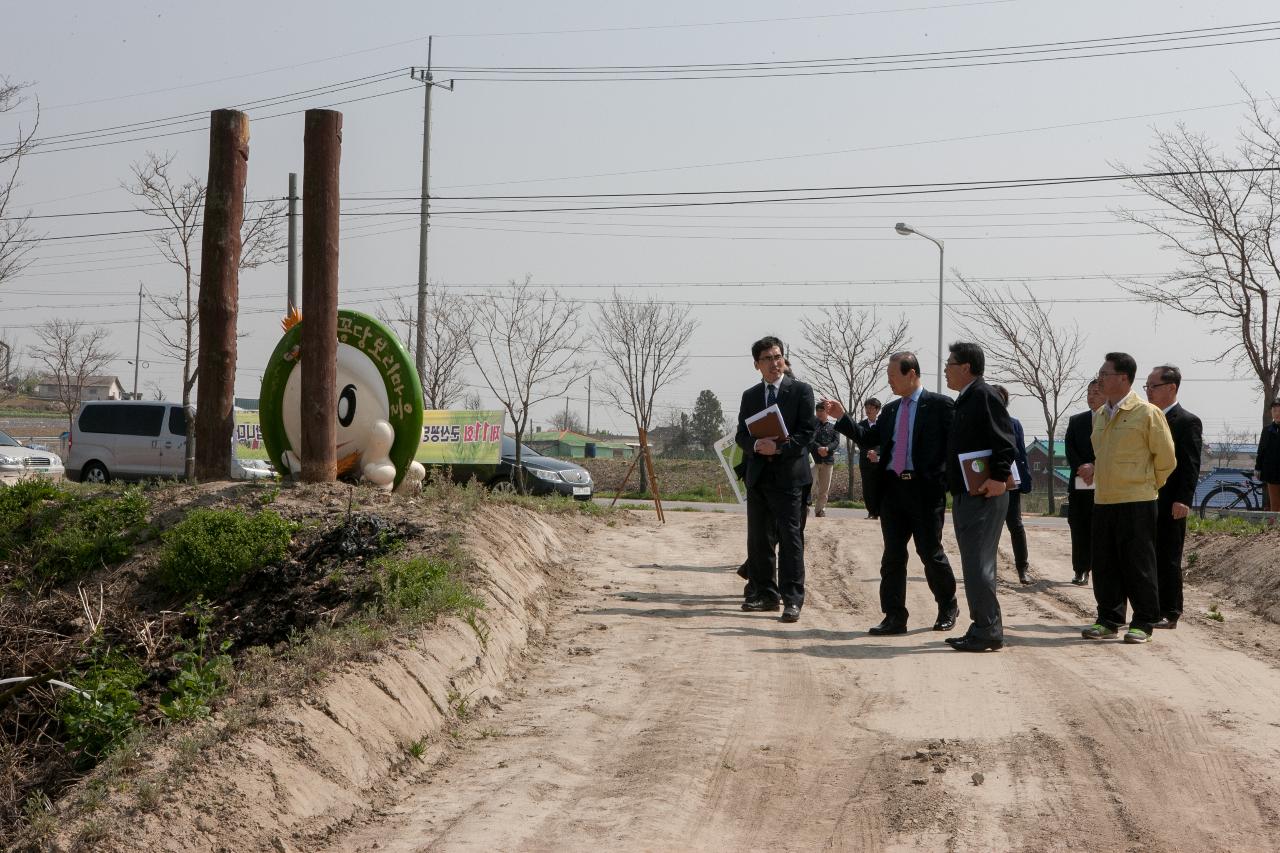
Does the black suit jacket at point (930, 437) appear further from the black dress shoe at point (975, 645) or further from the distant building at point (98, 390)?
the distant building at point (98, 390)

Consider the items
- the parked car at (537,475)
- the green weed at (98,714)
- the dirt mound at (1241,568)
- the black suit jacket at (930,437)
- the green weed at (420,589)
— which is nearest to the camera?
the green weed at (98,714)

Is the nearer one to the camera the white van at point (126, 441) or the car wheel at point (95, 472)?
the white van at point (126, 441)

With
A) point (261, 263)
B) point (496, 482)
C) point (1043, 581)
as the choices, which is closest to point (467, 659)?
point (1043, 581)

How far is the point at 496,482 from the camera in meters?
21.8

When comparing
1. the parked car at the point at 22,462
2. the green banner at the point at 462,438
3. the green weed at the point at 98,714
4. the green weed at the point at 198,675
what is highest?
the green banner at the point at 462,438

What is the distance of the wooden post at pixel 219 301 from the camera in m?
11.2

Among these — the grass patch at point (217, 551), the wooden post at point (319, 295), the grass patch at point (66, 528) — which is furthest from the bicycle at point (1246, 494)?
the grass patch at point (66, 528)

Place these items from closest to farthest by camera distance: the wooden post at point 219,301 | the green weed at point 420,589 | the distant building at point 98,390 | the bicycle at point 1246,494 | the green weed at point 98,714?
the green weed at point 98,714 < the green weed at point 420,589 < the wooden post at point 219,301 < the bicycle at point 1246,494 < the distant building at point 98,390

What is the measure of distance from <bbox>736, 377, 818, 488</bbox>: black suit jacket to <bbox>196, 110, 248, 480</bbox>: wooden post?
5.11 m

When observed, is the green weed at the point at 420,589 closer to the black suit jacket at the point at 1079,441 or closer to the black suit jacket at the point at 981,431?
the black suit jacket at the point at 981,431

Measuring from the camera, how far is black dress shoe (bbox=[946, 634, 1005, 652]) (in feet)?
25.7

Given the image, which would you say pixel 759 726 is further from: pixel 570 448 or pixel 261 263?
pixel 570 448

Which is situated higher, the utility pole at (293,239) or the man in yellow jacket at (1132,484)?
the utility pole at (293,239)

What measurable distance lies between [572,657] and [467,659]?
1.04 meters
